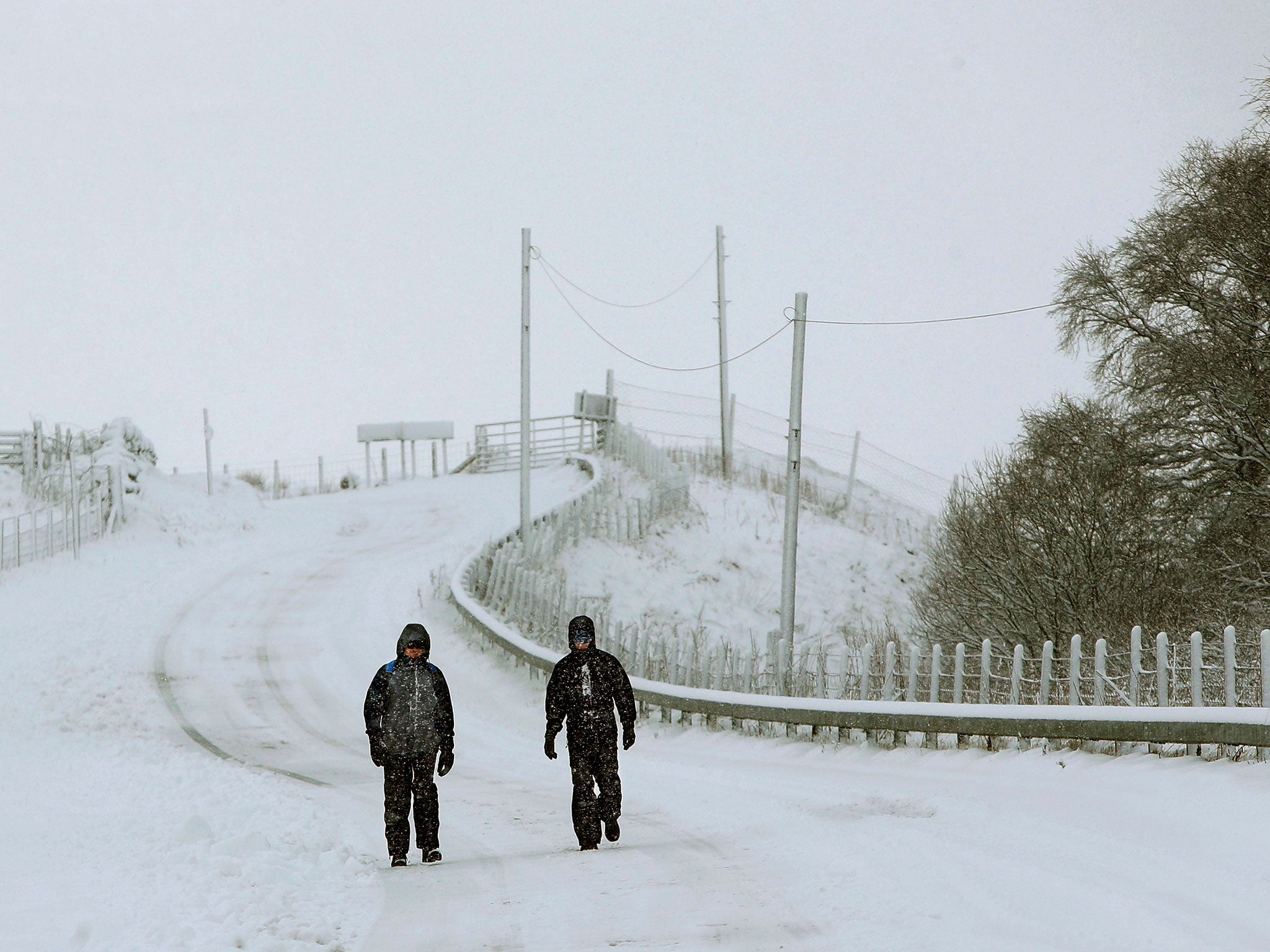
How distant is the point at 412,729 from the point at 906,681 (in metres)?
10.1

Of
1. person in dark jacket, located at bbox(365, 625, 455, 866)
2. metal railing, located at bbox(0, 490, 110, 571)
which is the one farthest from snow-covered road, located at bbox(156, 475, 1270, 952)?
metal railing, located at bbox(0, 490, 110, 571)

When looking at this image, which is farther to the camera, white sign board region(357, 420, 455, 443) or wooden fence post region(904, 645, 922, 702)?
white sign board region(357, 420, 455, 443)

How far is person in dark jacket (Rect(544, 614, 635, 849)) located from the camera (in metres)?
9.38

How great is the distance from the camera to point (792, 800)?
1088 cm

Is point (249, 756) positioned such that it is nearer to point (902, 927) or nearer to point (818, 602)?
point (902, 927)

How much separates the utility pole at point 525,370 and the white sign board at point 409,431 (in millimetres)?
26650

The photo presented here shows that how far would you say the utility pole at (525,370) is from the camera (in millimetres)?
28531

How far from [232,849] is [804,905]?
332cm

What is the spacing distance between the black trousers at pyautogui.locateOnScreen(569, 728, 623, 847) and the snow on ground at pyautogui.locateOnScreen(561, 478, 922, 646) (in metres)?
19.9

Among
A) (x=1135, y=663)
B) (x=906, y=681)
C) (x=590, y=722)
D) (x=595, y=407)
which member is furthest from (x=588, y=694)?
(x=595, y=407)

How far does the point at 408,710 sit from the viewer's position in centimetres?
945

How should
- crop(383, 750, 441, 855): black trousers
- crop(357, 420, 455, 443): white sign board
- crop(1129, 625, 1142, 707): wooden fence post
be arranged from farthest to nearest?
crop(357, 420, 455, 443): white sign board, crop(1129, 625, 1142, 707): wooden fence post, crop(383, 750, 441, 855): black trousers

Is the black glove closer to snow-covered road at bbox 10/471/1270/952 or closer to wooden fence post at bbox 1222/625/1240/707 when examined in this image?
snow-covered road at bbox 10/471/1270/952

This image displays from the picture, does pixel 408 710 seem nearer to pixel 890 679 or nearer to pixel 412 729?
pixel 412 729
